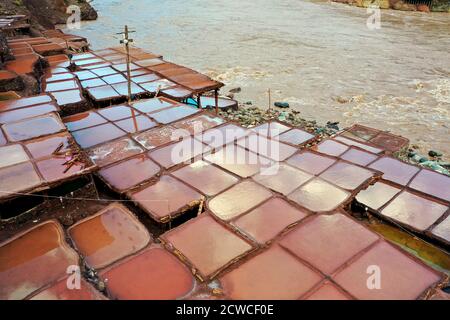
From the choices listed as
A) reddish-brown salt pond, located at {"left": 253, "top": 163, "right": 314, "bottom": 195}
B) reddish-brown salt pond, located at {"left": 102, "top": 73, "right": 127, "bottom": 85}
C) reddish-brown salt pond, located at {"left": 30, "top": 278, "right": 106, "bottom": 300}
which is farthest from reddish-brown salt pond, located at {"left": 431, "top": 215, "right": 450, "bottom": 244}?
reddish-brown salt pond, located at {"left": 102, "top": 73, "right": 127, "bottom": 85}

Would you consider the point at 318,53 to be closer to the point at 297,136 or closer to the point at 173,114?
the point at 297,136

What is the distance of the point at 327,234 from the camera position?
1.86 metres

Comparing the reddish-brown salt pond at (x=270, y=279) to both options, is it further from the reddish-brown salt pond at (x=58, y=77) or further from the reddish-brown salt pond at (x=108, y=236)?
the reddish-brown salt pond at (x=58, y=77)

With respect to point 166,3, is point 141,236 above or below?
below

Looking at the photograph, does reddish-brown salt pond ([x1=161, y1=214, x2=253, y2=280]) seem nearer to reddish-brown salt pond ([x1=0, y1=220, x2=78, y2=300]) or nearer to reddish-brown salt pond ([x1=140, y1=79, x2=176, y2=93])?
reddish-brown salt pond ([x1=0, y1=220, x2=78, y2=300])

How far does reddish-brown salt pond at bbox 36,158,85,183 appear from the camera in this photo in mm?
1976

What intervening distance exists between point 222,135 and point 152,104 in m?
1.12

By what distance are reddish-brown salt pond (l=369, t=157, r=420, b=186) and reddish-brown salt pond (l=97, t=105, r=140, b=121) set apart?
8.12 feet

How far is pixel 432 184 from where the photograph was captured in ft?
10.0

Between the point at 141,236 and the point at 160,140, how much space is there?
47.7 inches

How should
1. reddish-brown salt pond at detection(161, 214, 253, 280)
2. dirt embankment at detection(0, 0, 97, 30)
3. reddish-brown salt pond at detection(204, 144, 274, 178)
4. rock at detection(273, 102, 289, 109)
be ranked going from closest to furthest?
reddish-brown salt pond at detection(161, 214, 253, 280) < reddish-brown salt pond at detection(204, 144, 274, 178) < rock at detection(273, 102, 289, 109) < dirt embankment at detection(0, 0, 97, 30)
